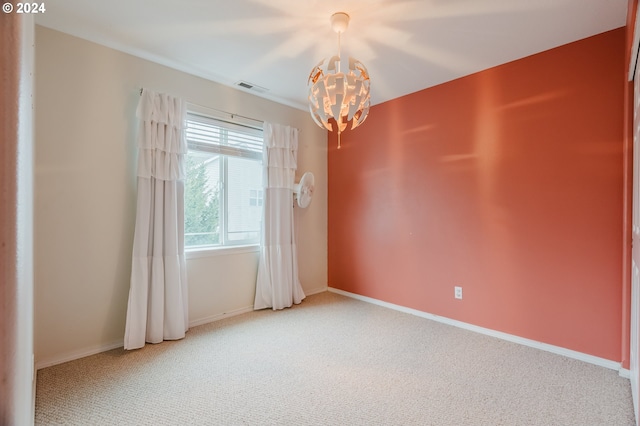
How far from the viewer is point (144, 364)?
2.29 meters

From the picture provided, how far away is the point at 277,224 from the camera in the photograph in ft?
11.7

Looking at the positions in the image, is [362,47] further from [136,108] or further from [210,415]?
[210,415]

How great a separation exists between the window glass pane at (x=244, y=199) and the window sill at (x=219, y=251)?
0.36 feet

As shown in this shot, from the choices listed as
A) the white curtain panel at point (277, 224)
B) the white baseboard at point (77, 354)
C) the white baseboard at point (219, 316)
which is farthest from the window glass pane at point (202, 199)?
the white baseboard at point (77, 354)

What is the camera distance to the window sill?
9.97ft

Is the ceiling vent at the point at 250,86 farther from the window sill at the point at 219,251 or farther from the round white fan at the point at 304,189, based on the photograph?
the window sill at the point at 219,251

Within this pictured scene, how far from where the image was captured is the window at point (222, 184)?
3.11m

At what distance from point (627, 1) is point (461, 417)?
8.97ft

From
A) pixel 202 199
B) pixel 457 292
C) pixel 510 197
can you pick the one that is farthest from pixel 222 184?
pixel 510 197

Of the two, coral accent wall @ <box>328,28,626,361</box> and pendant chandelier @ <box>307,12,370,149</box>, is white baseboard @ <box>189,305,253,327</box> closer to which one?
coral accent wall @ <box>328,28,626,361</box>

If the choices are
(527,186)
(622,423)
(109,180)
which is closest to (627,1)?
(527,186)

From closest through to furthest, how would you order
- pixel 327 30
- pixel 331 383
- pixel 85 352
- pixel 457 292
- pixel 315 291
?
1. pixel 331 383
2. pixel 327 30
3. pixel 85 352
4. pixel 457 292
5. pixel 315 291

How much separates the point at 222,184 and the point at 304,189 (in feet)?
3.13

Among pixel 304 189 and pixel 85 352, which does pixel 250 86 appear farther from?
pixel 85 352
